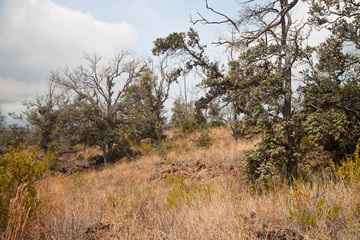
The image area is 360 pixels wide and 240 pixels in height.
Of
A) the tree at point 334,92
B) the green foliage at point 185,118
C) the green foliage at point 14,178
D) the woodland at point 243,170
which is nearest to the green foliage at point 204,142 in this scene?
the woodland at point 243,170

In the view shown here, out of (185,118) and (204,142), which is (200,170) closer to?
(204,142)

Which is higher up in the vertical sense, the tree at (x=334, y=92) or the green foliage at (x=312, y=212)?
the tree at (x=334, y=92)

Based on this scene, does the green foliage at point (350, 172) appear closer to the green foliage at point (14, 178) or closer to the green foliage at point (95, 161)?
the green foliage at point (14, 178)

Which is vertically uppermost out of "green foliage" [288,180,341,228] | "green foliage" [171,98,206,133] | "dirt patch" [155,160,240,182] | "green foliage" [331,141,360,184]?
"green foliage" [171,98,206,133]

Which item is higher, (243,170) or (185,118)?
(185,118)

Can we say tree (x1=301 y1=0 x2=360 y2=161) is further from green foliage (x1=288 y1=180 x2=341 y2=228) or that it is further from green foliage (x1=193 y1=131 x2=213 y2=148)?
green foliage (x1=193 y1=131 x2=213 y2=148)

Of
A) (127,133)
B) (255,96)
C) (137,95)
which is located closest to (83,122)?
(127,133)

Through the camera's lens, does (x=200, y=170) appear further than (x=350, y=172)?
Yes

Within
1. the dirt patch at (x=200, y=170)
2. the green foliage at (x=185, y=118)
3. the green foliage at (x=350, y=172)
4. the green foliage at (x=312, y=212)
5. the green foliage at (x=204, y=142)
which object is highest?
the green foliage at (x=185, y=118)

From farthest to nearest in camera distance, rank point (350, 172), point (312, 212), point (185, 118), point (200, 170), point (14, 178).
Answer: point (185, 118)
point (200, 170)
point (350, 172)
point (14, 178)
point (312, 212)

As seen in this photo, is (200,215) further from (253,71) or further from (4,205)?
(253,71)

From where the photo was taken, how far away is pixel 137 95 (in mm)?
18766

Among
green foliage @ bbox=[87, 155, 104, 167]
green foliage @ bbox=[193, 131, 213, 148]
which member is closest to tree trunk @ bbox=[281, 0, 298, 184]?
green foliage @ bbox=[193, 131, 213, 148]

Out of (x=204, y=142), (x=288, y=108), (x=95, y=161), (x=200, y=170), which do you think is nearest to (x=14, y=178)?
(x=288, y=108)
